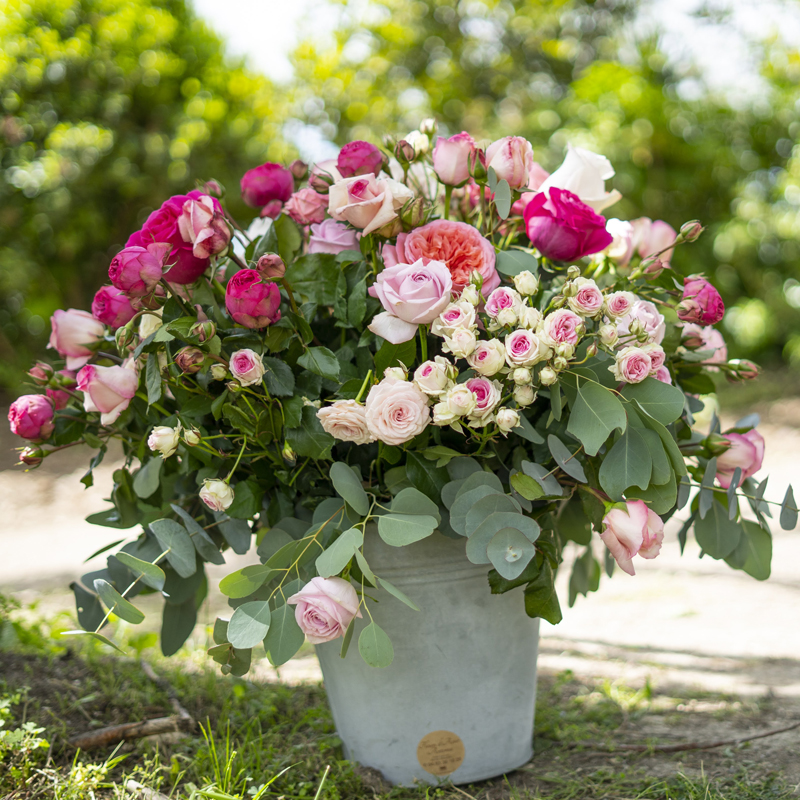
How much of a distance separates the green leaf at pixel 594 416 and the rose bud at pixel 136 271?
23.0 inches

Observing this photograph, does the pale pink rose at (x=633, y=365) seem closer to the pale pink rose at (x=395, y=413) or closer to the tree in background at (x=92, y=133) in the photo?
the pale pink rose at (x=395, y=413)

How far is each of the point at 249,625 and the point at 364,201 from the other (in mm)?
577

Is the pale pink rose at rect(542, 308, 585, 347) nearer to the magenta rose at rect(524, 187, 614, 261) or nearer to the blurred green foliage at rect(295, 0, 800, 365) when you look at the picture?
the magenta rose at rect(524, 187, 614, 261)

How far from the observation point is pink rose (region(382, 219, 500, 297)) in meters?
0.97

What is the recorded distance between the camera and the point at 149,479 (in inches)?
44.3

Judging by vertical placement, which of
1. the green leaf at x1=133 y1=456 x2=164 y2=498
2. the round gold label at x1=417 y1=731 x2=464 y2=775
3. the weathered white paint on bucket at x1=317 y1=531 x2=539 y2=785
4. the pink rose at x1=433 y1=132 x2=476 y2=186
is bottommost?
the round gold label at x1=417 y1=731 x2=464 y2=775

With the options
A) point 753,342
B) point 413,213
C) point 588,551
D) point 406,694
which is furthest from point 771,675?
point 753,342

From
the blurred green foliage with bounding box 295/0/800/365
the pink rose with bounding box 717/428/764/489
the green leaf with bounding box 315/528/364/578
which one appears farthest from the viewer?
the blurred green foliage with bounding box 295/0/800/365

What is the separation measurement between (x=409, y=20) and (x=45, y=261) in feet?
19.7

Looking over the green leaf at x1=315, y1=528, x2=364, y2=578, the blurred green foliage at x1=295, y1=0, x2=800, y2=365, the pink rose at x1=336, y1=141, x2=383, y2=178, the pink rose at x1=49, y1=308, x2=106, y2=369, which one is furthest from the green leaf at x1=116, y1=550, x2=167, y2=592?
the blurred green foliage at x1=295, y1=0, x2=800, y2=365

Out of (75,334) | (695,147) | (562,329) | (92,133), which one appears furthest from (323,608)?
(695,147)

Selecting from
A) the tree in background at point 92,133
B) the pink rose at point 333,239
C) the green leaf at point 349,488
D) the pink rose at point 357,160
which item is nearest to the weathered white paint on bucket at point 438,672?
the green leaf at point 349,488

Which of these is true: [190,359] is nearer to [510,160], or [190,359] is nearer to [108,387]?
[108,387]

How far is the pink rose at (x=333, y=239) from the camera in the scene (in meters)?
1.06
